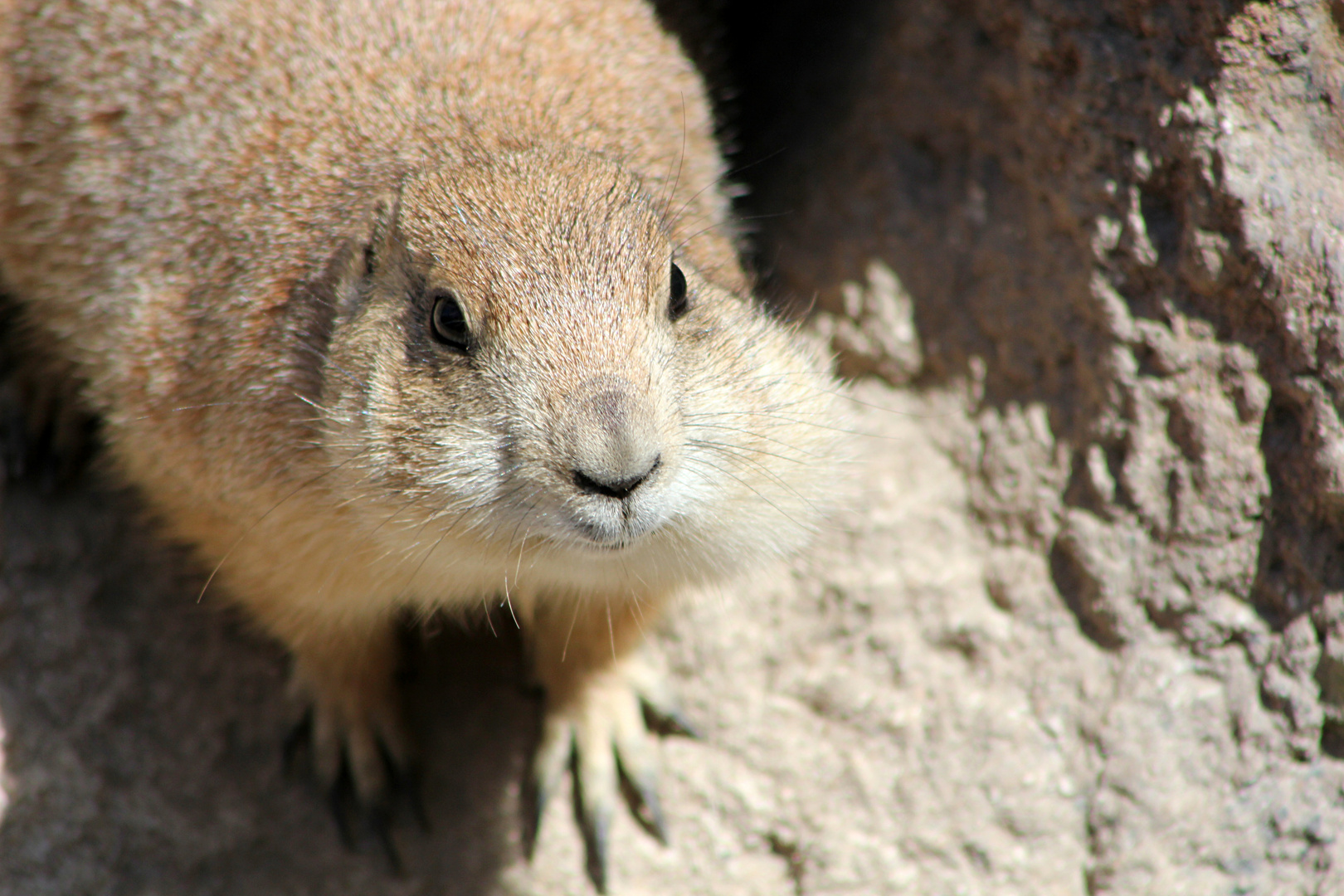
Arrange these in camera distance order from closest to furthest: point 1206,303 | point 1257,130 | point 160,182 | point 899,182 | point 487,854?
1. point 1257,130
2. point 1206,303
3. point 160,182
4. point 487,854
5. point 899,182

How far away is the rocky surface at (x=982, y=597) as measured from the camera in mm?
3459

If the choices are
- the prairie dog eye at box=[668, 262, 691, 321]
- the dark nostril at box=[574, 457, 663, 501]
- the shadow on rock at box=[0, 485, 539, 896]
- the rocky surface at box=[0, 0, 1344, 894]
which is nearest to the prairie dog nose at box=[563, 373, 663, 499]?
the dark nostril at box=[574, 457, 663, 501]

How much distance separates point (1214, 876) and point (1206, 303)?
5.75ft

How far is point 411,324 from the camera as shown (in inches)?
121

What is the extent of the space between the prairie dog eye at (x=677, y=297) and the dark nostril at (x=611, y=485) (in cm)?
64

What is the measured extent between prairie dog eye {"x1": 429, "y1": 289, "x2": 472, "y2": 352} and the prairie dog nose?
434 millimetres

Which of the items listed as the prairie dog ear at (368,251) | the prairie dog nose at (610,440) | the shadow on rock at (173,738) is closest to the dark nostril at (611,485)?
the prairie dog nose at (610,440)

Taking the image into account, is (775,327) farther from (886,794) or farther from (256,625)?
(256,625)

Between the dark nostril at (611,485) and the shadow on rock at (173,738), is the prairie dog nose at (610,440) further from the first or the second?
the shadow on rock at (173,738)

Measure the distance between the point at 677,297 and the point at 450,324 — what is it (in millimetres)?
628

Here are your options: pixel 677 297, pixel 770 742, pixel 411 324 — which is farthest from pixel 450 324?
pixel 770 742

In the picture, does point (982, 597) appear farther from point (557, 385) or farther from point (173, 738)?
point (173, 738)

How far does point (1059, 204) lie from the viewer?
4.07 m

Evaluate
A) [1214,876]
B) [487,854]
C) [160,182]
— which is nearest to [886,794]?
[1214,876]
